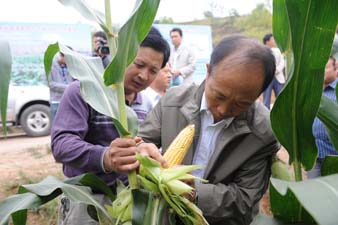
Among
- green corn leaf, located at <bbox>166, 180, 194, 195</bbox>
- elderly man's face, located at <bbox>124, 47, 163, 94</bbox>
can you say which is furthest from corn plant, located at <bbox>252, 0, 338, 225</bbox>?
elderly man's face, located at <bbox>124, 47, 163, 94</bbox>

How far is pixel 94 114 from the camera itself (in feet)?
3.34

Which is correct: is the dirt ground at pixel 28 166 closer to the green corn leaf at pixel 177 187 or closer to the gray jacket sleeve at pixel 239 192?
the gray jacket sleeve at pixel 239 192

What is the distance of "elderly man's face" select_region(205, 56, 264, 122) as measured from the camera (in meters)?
0.83

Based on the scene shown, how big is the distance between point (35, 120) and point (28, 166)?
247cm

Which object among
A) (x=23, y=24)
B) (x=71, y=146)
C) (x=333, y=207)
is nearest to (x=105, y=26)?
(x=71, y=146)

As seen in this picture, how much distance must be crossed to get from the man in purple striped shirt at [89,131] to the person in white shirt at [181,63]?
3093 mm

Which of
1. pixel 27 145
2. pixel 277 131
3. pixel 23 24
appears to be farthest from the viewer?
pixel 23 24

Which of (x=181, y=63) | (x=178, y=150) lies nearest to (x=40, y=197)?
(x=178, y=150)

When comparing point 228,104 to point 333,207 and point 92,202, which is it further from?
point 333,207

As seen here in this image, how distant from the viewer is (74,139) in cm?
92

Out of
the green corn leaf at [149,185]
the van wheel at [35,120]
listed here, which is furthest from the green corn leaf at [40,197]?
the van wheel at [35,120]

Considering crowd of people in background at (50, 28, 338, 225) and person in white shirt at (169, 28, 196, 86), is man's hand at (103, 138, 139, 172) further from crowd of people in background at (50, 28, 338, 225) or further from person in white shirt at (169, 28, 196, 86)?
person in white shirt at (169, 28, 196, 86)

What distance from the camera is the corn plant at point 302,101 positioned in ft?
1.77

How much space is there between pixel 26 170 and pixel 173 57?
6.63 feet
